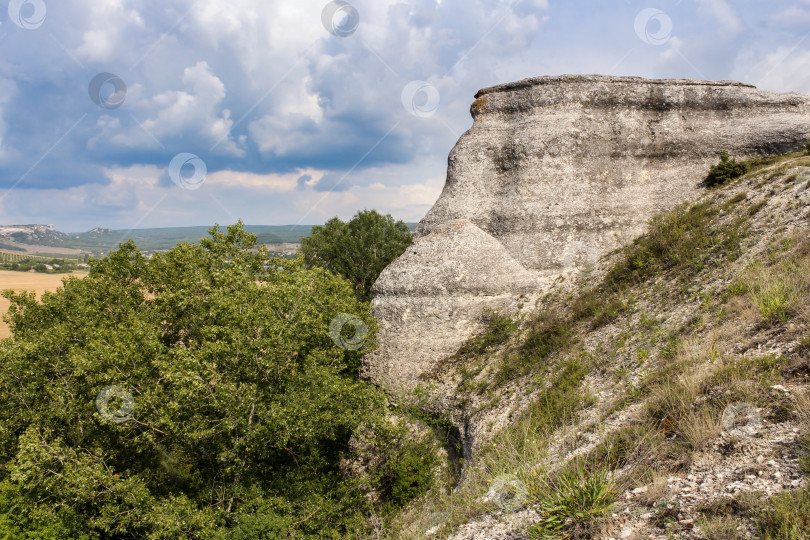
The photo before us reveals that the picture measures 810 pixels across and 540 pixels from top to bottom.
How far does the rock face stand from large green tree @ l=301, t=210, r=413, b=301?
1644cm

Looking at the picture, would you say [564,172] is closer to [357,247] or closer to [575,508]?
[575,508]

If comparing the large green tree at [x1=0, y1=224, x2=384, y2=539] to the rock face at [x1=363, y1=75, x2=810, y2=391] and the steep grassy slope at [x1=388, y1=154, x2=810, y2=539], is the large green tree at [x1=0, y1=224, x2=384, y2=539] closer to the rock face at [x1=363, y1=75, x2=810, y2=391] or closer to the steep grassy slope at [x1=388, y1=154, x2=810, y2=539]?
the steep grassy slope at [x1=388, y1=154, x2=810, y2=539]

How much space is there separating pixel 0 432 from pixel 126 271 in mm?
7114

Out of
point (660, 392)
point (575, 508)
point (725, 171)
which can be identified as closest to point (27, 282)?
point (575, 508)

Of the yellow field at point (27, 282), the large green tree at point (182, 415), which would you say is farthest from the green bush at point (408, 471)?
the yellow field at point (27, 282)

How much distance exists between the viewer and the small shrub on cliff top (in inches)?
737

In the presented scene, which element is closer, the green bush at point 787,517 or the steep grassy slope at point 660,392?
the green bush at point 787,517

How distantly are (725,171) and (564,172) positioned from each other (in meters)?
7.02

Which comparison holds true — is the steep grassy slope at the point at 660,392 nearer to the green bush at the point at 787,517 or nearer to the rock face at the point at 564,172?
the green bush at the point at 787,517

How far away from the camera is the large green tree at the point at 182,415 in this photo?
1103 centimetres

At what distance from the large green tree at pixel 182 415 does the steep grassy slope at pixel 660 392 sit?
3.88 meters

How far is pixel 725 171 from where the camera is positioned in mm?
18969

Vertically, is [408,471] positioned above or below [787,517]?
below

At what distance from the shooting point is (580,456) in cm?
724
